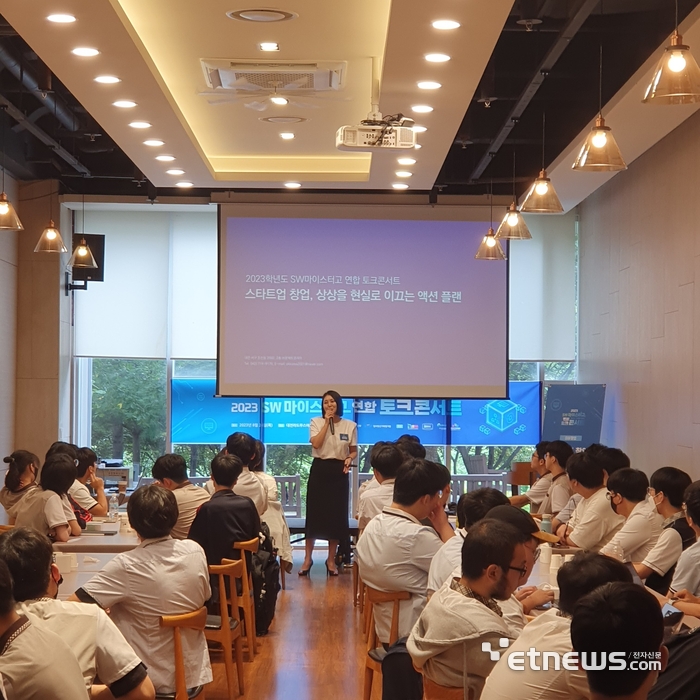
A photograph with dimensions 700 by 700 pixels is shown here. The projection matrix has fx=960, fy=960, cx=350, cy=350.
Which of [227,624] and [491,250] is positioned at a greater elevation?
[491,250]

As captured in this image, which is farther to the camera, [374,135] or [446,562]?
[374,135]

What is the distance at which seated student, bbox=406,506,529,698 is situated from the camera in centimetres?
288

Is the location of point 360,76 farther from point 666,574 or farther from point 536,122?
point 666,574

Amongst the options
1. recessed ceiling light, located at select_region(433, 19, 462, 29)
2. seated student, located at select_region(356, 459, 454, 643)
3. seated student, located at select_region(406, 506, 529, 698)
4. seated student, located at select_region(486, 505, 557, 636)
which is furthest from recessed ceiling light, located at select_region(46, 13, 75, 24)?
seated student, located at select_region(406, 506, 529, 698)

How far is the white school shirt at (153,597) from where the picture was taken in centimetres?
377

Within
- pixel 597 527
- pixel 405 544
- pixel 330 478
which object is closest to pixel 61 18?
pixel 405 544

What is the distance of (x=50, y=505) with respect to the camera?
5652 mm

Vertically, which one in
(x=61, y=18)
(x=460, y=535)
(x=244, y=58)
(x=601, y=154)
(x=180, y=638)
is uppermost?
(x=244, y=58)

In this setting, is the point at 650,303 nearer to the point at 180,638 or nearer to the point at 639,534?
the point at 639,534

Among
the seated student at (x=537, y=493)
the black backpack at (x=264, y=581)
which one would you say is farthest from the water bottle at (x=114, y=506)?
the seated student at (x=537, y=493)

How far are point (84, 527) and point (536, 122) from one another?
207 inches

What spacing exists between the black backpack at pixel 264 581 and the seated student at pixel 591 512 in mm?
1887

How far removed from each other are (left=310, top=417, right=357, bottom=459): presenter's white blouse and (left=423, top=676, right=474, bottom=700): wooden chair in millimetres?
5918

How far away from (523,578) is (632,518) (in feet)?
7.88
